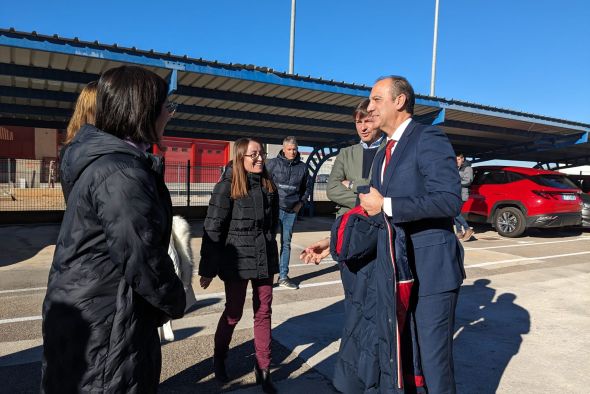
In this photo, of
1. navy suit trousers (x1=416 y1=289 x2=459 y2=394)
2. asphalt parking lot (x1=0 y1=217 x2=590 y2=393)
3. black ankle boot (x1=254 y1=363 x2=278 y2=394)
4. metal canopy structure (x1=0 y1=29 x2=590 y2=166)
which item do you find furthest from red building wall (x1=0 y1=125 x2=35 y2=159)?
navy suit trousers (x1=416 y1=289 x2=459 y2=394)

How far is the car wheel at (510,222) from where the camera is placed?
1119 centimetres

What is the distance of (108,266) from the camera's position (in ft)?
4.94

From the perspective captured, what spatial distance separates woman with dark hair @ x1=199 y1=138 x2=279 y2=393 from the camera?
309cm

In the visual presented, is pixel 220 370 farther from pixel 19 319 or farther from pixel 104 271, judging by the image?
pixel 19 319

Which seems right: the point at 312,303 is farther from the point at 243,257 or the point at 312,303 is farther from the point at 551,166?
the point at 551,166

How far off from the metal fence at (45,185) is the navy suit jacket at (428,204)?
10749mm

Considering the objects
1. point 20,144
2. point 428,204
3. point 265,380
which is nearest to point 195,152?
point 20,144

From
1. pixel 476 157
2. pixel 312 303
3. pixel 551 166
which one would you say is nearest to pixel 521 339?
pixel 312 303

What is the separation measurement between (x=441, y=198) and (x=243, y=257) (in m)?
1.58

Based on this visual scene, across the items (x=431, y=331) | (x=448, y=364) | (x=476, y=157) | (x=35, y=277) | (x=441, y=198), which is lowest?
(x=35, y=277)

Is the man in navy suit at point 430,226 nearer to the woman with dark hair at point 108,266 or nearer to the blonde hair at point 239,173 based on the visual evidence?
the woman with dark hair at point 108,266

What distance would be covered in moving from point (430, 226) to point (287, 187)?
12.9 ft

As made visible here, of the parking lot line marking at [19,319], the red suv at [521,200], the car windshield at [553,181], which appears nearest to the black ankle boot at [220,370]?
the parking lot line marking at [19,319]

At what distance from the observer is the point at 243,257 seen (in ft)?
10.2
